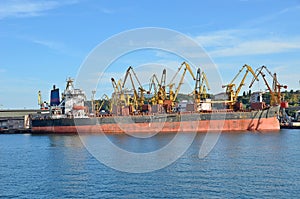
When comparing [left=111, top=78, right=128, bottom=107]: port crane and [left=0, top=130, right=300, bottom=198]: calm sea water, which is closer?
[left=0, top=130, right=300, bottom=198]: calm sea water

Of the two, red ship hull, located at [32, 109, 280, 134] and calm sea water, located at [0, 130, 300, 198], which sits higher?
red ship hull, located at [32, 109, 280, 134]

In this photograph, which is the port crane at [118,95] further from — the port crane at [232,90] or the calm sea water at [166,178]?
the calm sea water at [166,178]

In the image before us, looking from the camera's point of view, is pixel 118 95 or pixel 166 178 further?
pixel 118 95

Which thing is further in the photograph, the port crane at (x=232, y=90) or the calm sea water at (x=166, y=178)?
the port crane at (x=232, y=90)

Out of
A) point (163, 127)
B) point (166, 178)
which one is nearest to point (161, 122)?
point (163, 127)

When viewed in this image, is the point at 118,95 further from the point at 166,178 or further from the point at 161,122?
the point at 166,178

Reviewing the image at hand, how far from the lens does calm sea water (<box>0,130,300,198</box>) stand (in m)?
20.1

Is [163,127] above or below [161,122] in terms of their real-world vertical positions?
below

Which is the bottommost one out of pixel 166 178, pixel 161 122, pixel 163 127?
pixel 166 178

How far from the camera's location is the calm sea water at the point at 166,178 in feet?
65.9

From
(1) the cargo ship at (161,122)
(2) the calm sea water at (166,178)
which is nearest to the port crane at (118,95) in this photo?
(1) the cargo ship at (161,122)

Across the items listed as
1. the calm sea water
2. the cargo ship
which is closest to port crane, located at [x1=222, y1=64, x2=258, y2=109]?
the cargo ship

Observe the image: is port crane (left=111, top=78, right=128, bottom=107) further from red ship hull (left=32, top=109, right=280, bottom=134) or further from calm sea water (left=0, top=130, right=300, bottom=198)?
calm sea water (left=0, top=130, right=300, bottom=198)

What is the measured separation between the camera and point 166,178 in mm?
23312
